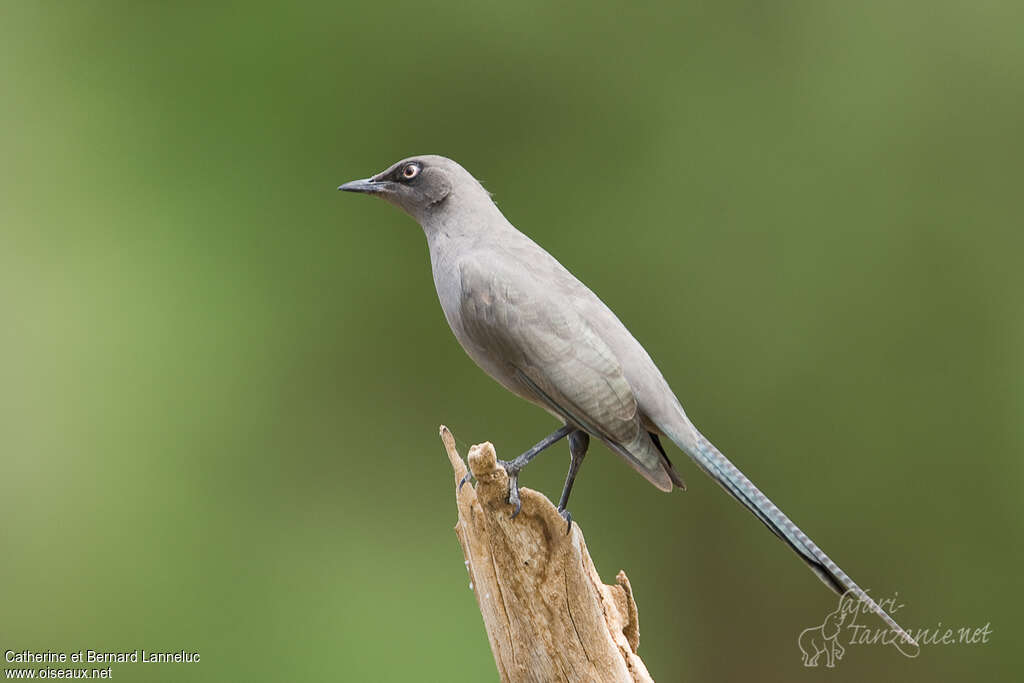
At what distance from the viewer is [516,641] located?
4.20m

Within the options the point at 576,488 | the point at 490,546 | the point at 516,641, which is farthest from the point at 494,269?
the point at 576,488

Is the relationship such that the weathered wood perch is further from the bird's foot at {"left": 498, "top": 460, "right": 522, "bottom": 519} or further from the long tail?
the long tail

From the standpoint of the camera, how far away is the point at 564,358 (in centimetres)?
420

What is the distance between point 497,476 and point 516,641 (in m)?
0.72

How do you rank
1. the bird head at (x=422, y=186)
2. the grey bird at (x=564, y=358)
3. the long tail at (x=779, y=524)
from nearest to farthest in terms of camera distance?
the long tail at (x=779, y=524) → the grey bird at (x=564, y=358) → the bird head at (x=422, y=186)

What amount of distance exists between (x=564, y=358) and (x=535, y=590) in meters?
0.88

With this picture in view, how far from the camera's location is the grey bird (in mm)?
4148

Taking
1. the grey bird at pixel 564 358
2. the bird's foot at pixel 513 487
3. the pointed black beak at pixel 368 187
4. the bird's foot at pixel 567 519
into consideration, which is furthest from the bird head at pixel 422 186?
the bird's foot at pixel 567 519

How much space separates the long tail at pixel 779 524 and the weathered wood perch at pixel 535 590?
0.57 m

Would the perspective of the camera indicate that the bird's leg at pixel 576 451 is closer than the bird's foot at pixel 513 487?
No

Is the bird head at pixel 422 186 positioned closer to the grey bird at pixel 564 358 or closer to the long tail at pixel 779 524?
the grey bird at pixel 564 358

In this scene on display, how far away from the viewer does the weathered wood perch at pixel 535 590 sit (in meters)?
4.07

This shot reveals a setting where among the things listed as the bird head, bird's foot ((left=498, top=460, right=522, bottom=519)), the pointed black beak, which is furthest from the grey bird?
the pointed black beak

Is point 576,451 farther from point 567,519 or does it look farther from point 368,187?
point 368,187
